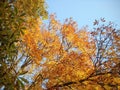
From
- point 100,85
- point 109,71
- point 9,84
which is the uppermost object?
point 9,84

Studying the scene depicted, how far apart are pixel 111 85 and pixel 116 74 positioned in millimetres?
659

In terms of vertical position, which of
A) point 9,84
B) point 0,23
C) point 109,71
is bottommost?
point 109,71

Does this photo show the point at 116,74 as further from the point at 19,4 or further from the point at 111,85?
the point at 19,4

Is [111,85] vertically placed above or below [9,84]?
below

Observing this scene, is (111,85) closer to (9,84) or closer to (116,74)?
(116,74)

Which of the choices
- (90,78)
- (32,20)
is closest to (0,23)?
(32,20)

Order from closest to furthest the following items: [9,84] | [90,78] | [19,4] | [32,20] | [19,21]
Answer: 1. [9,84]
2. [19,21]
3. [19,4]
4. [32,20]
5. [90,78]

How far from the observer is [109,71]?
37.3 feet

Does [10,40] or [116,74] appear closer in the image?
[10,40]

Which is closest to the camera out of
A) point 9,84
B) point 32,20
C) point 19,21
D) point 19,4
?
point 9,84

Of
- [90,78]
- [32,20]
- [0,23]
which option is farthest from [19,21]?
[90,78]

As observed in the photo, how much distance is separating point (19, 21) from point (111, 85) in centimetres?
637

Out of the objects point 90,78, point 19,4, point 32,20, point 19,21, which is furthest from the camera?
point 90,78

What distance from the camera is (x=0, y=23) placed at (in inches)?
282
